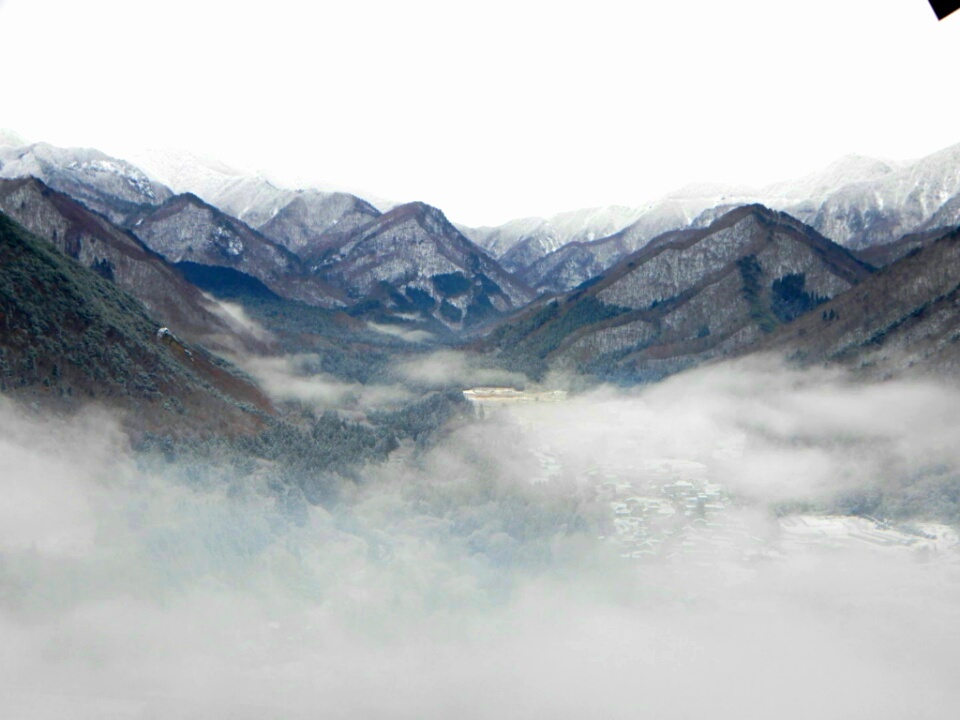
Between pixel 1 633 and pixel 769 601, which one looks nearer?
pixel 1 633

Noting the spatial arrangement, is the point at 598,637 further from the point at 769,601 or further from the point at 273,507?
the point at 273,507

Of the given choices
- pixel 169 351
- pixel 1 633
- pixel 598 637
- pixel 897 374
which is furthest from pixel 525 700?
pixel 897 374

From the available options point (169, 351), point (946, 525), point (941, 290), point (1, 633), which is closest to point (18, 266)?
point (169, 351)

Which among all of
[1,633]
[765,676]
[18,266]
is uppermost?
[18,266]

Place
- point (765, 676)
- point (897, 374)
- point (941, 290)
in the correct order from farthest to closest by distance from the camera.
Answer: point (941, 290), point (897, 374), point (765, 676)

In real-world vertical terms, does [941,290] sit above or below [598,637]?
above

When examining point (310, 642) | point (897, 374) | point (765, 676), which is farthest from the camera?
point (897, 374)

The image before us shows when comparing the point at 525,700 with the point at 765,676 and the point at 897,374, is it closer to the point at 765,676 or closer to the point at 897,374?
the point at 765,676
